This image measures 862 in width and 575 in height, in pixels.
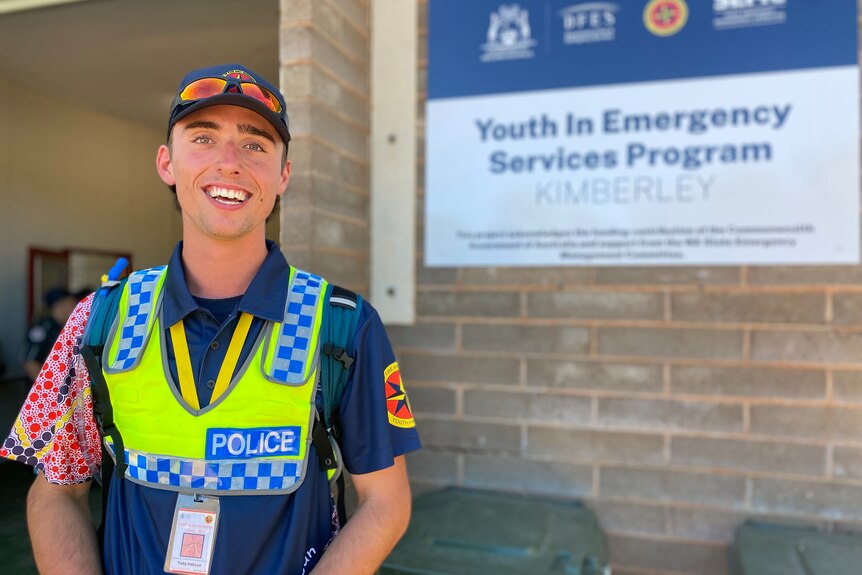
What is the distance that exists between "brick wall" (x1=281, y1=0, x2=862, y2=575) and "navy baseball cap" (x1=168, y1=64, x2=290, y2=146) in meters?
1.04

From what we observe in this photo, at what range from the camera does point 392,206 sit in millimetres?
2902

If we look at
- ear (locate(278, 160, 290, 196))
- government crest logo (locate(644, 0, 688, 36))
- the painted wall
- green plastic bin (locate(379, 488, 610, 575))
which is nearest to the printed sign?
government crest logo (locate(644, 0, 688, 36))

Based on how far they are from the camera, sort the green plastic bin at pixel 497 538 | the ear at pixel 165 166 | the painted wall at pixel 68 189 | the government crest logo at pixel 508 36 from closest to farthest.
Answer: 1. the ear at pixel 165 166
2. the green plastic bin at pixel 497 538
3. the government crest logo at pixel 508 36
4. the painted wall at pixel 68 189

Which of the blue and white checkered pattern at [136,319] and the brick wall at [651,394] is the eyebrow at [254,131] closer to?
the blue and white checkered pattern at [136,319]

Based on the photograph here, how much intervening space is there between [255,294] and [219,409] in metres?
0.24

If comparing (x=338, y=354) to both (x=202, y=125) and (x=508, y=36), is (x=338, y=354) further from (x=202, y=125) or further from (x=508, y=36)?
(x=508, y=36)

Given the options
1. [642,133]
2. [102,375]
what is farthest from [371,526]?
[642,133]

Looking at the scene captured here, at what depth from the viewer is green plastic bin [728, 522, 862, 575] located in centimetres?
207

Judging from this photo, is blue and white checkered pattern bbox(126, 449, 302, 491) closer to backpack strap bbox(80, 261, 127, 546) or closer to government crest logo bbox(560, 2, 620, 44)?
backpack strap bbox(80, 261, 127, 546)

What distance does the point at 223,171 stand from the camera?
1244 millimetres

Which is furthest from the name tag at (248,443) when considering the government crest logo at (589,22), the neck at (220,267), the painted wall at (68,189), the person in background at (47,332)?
the painted wall at (68,189)

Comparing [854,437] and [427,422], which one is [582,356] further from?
[854,437]

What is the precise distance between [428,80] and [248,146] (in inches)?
69.1

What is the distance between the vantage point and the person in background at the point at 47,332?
4.84 meters
